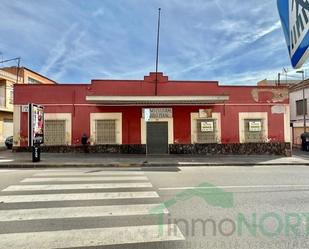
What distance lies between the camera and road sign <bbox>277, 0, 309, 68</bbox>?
1.73 m

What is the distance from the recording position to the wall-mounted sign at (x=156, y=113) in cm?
2030

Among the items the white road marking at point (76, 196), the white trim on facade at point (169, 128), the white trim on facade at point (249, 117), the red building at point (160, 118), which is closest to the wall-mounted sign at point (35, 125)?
the red building at point (160, 118)

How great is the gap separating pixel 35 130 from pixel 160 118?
309 inches

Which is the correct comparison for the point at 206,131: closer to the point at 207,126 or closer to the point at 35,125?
the point at 207,126

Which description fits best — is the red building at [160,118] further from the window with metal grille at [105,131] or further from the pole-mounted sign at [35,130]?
the pole-mounted sign at [35,130]

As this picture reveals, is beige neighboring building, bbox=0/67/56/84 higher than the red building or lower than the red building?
higher

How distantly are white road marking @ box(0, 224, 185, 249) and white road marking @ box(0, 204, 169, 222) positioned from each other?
0.89 meters

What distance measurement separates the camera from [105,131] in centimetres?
2031

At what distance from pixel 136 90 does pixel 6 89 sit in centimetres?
2111

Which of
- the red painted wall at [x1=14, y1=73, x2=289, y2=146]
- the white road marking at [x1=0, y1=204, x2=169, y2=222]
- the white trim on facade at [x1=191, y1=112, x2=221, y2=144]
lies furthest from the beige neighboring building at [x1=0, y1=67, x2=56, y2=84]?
the white road marking at [x1=0, y1=204, x2=169, y2=222]

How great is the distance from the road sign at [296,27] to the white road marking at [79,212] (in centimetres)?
486

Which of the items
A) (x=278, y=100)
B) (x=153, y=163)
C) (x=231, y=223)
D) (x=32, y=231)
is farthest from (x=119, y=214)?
(x=278, y=100)

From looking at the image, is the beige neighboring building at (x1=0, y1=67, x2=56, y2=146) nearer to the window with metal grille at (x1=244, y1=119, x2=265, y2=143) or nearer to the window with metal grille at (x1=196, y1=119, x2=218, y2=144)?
the window with metal grille at (x1=196, y1=119, x2=218, y2=144)

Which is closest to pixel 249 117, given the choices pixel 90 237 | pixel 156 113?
pixel 156 113
